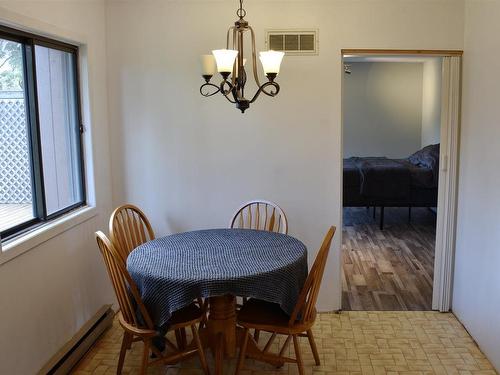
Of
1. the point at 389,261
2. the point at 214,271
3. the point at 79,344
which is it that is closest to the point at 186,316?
the point at 214,271

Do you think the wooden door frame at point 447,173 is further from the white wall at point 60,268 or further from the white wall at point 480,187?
the white wall at point 60,268

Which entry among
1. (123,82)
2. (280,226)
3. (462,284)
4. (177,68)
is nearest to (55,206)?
(123,82)

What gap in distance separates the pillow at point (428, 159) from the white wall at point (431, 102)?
34.8 inches

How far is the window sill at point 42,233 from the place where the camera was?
2.21 m

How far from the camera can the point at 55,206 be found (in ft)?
9.27

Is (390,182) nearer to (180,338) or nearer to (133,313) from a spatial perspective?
(180,338)

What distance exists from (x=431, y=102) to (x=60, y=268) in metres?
6.39

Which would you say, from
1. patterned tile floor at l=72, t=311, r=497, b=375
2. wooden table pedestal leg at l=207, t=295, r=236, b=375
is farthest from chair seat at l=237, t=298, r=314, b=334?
patterned tile floor at l=72, t=311, r=497, b=375

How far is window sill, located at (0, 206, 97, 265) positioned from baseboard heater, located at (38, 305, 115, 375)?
2.07 ft

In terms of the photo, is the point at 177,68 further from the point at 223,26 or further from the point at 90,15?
the point at 90,15

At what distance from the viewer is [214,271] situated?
2.28 m

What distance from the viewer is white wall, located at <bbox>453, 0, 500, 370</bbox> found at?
268 cm

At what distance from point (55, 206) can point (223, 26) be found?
1622mm

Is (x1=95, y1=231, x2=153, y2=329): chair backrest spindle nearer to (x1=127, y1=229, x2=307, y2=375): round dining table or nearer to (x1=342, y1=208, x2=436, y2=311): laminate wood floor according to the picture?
(x1=127, y1=229, x2=307, y2=375): round dining table
